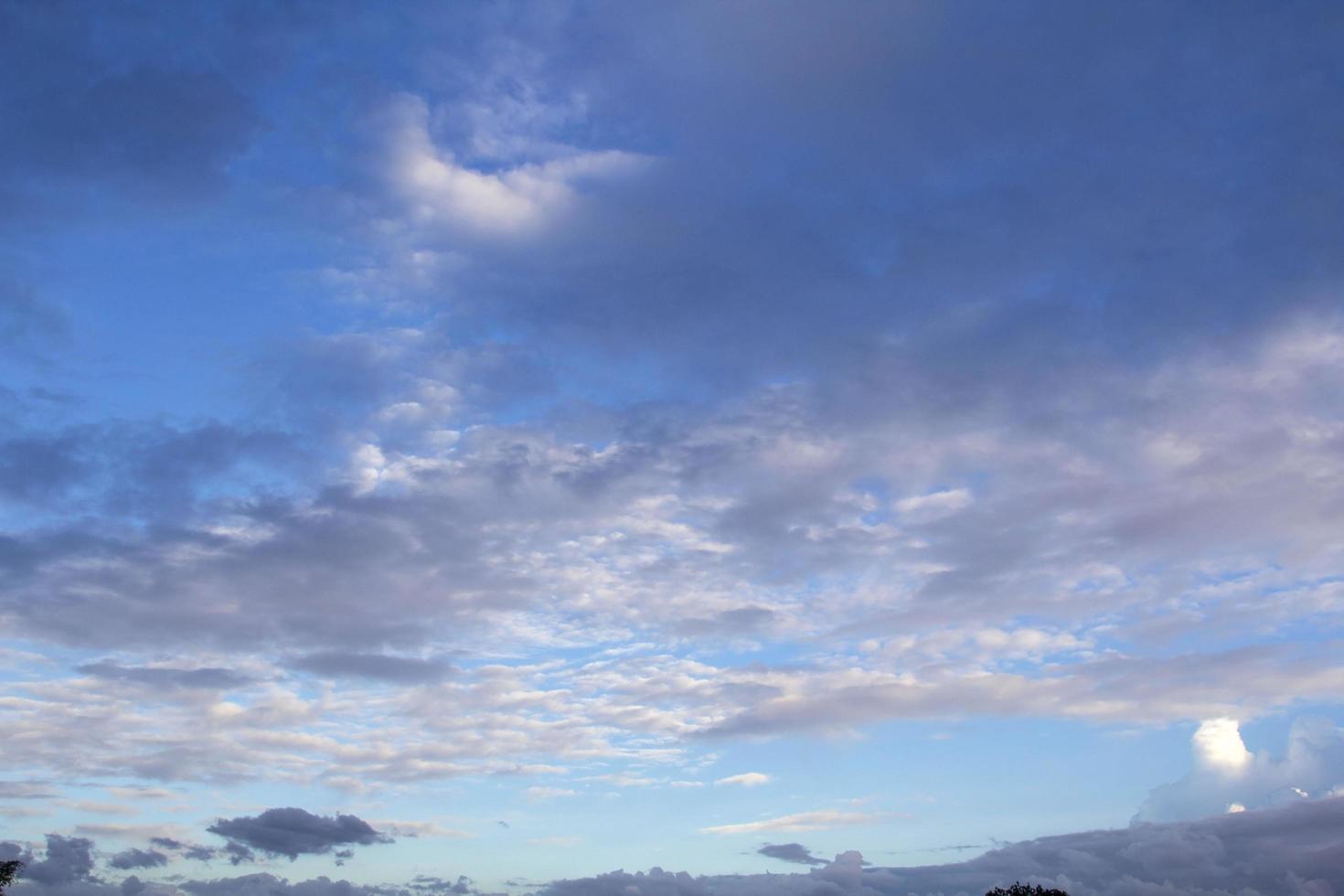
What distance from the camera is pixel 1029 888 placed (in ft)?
228

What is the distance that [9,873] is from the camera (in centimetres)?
5447

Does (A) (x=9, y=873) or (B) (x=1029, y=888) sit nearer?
(A) (x=9, y=873)

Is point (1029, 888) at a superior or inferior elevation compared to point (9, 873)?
inferior

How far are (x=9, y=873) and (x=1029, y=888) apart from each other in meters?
182
